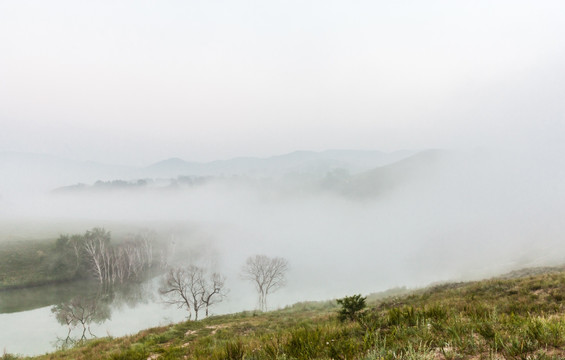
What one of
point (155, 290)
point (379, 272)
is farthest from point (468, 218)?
point (155, 290)

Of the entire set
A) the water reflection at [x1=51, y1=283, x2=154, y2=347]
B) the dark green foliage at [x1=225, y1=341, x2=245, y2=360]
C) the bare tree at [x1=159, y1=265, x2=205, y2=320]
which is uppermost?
the dark green foliage at [x1=225, y1=341, x2=245, y2=360]

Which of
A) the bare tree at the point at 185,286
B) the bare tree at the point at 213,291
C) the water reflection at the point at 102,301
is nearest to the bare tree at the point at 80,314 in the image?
the water reflection at the point at 102,301

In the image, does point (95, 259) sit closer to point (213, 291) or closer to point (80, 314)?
point (80, 314)

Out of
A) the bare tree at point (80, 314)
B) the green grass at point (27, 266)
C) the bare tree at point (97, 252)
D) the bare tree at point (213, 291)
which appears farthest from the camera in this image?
the bare tree at point (97, 252)

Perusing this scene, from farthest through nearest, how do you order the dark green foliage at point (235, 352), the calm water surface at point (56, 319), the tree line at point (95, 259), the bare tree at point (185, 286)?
the tree line at point (95, 259) < the calm water surface at point (56, 319) < the bare tree at point (185, 286) < the dark green foliage at point (235, 352)

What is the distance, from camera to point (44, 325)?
169 feet

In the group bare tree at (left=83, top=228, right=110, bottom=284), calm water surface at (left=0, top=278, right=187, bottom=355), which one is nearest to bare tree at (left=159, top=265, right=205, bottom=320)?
calm water surface at (left=0, top=278, right=187, bottom=355)

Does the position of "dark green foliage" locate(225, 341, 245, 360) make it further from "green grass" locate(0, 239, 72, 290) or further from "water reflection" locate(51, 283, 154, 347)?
"green grass" locate(0, 239, 72, 290)

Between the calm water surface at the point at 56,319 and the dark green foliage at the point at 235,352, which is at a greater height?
the dark green foliage at the point at 235,352

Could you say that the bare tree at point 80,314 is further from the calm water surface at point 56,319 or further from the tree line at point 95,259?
the tree line at point 95,259

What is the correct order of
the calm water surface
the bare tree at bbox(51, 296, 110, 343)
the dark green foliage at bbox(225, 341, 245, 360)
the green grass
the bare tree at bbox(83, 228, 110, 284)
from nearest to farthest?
the dark green foliage at bbox(225, 341, 245, 360) → the bare tree at bbox(51, 296, 110, 343) → the calm water surface → the green grass → the bare tree at bbox(83, 228, 110, 284)

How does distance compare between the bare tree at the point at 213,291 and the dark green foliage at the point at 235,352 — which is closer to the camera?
the dark green foliage at the point at 235,352

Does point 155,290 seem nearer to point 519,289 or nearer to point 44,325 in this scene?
point 44,325

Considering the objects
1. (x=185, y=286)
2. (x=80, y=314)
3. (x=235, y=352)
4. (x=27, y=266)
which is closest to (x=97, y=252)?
(x=27, y=266)
